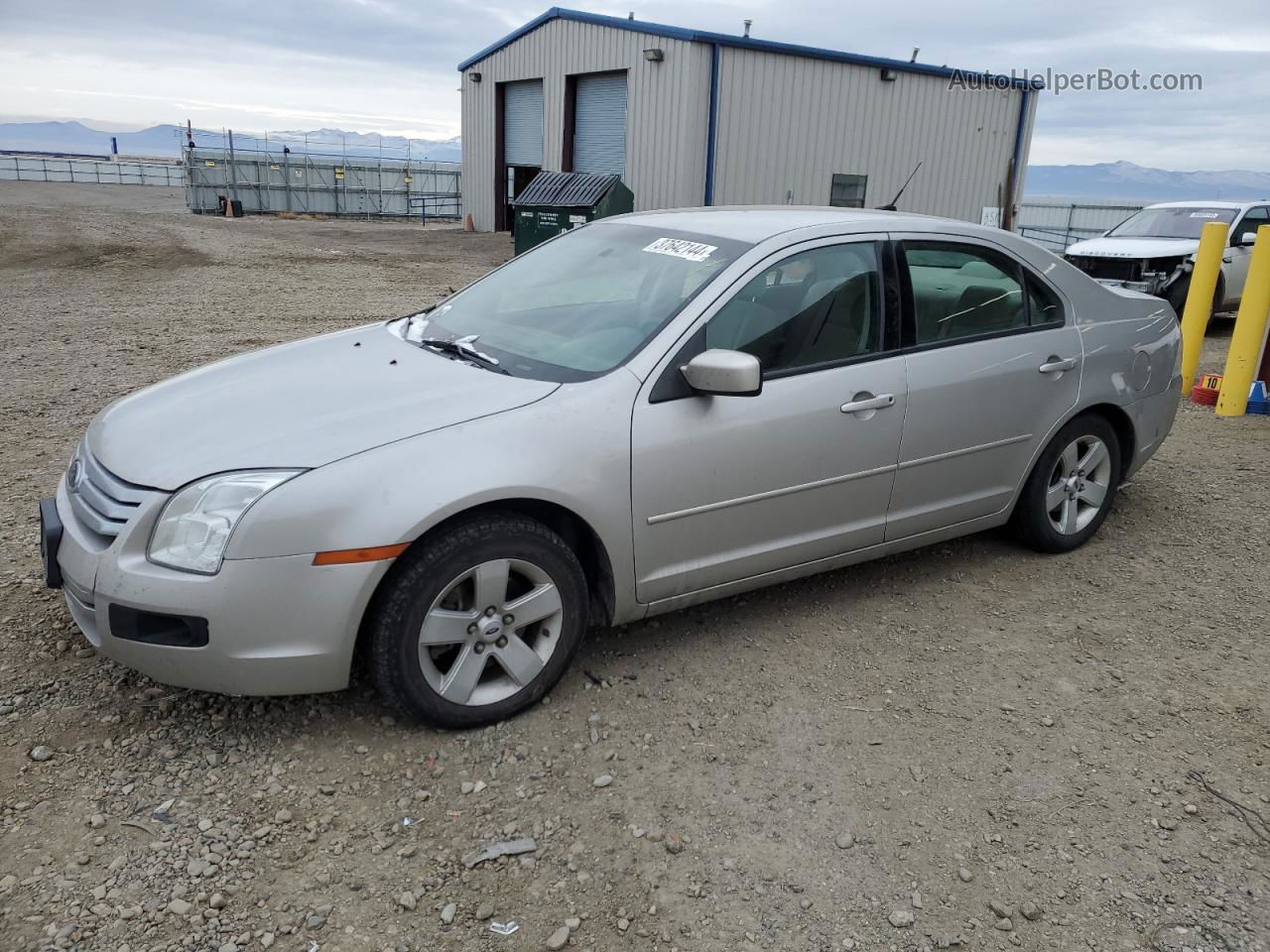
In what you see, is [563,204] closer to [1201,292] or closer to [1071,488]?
[1201,292]

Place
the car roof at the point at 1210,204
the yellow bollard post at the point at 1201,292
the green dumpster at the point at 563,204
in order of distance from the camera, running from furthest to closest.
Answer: the green dumpster at the point at 563,204
the car roof at the point at 1210,204
the yellow bollard post at the point at 1201,292

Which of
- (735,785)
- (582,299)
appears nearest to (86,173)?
(582,299)

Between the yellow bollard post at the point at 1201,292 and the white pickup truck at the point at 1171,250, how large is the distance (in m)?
3.51

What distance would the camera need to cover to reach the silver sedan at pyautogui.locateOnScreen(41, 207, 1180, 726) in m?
2.82

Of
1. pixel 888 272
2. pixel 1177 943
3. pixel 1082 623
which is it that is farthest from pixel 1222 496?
pixel 1177 943

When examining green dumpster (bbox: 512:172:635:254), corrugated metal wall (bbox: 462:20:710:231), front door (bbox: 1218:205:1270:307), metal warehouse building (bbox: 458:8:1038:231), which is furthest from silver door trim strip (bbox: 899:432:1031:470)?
corrugated metal wall (bbox: 462:20:710:231)

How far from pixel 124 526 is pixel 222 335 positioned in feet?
24.6

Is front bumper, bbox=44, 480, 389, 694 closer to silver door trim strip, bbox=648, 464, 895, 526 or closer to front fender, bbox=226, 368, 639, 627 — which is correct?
front fender, bbox=226, 368, 639, 627

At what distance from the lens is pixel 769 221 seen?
3.93 m

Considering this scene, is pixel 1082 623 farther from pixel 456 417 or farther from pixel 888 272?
pixel 456 417

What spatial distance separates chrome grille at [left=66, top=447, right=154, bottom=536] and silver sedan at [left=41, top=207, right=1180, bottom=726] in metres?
0.01

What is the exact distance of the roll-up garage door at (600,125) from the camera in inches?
788

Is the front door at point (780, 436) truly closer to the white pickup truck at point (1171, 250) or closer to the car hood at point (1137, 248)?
→ the white pickup truck at point (1171, 250)

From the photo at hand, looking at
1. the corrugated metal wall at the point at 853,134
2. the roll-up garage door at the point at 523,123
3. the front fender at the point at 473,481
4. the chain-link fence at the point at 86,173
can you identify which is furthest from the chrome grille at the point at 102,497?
the chain-link fence at the point at 86,173
